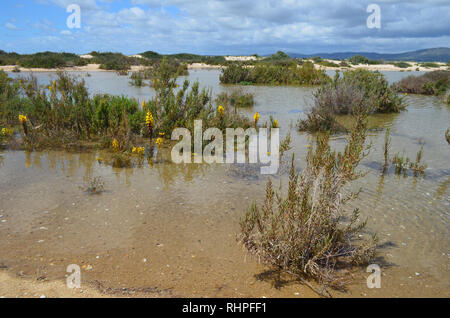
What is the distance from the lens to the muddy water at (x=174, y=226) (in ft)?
9.96

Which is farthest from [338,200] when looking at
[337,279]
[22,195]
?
[22,195]

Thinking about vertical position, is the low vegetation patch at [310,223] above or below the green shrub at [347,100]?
below

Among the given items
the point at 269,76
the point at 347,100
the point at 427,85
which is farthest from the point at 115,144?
the point at 427,85

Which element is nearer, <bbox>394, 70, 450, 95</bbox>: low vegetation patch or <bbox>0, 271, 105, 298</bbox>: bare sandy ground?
<bbox>0, 271, 105, 298</bbox>: bare sandy ground

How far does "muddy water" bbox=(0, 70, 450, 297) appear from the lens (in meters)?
3.04

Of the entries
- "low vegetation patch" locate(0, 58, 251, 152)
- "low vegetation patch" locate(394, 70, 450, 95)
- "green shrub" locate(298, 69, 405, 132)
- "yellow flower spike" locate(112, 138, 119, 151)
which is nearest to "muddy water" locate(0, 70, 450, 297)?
"yellow flower spike" locate(112, 138, 119, 151)

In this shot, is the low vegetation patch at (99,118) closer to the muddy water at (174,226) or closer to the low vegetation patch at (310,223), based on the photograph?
the muddy water at (174,226)

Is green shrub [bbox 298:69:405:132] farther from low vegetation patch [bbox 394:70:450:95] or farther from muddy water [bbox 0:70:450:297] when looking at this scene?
low vegetation patch [bbox 394:70:450:95]

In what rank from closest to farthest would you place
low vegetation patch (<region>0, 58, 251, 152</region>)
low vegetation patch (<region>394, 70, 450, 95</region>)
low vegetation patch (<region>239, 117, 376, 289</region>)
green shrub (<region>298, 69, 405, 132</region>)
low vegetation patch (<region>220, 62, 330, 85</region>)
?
low vegetation patch (<region>239, 117, 376, 289</region>), low vegetation patch (<region>0, 58, 251, 152</region>), green shrub (<region>298, 69, 405, 132</region>), low vegetation patch (<region>394, 70, 450, 95</region>), low vegetation patch (<region>220, 62, 330, 85</region>)

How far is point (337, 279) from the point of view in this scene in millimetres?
2988

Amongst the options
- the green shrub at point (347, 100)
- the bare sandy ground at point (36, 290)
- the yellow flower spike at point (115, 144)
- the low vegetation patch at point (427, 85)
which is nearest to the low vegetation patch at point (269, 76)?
the low vegetation patch at point (427, 85)
